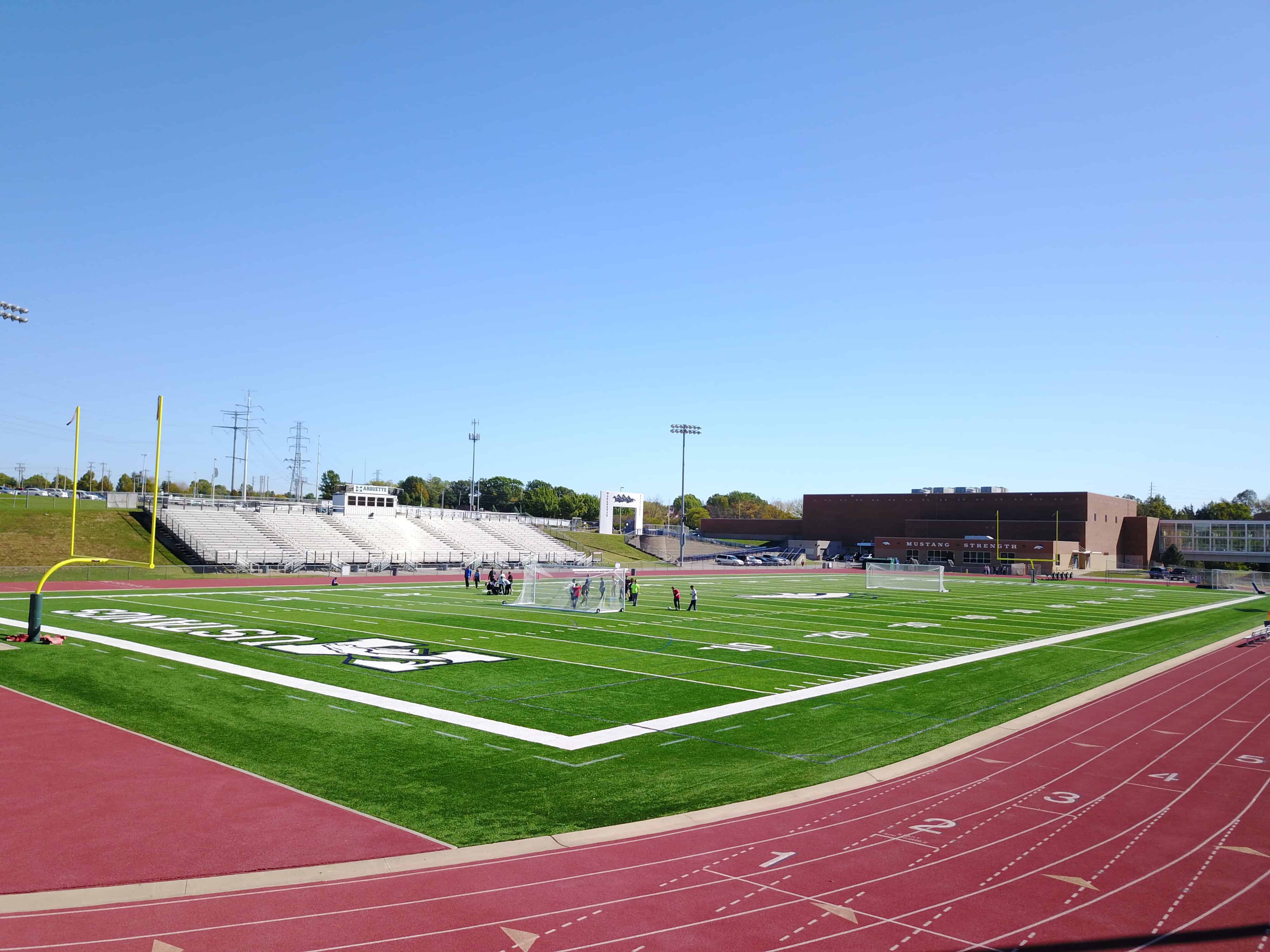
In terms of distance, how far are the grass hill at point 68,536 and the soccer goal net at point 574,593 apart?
2836cm

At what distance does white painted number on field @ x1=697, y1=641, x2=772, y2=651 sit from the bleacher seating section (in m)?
38.1

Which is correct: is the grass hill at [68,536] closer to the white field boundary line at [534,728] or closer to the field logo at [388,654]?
the white field boundary line at [534,728]

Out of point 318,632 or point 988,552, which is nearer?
point 318,632

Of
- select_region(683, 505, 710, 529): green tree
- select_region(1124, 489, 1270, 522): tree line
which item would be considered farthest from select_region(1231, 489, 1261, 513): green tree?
select_region(683, 505, 710, 529): green tree

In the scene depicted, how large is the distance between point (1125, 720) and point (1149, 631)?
1987cm

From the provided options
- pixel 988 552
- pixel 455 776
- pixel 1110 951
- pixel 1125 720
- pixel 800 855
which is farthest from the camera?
pixel 988 552

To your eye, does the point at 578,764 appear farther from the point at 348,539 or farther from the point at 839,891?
the point at 348,539

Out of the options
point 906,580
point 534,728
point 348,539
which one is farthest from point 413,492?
point 534,728

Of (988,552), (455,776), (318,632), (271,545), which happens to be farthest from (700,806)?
(988,552)

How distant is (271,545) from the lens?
200 feet

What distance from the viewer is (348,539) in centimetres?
6825

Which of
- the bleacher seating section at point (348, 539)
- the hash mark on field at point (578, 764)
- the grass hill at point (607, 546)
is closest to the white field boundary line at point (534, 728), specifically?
the hash mark on field at point (578, 764)

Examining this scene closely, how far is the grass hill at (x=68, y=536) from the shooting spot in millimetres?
51312

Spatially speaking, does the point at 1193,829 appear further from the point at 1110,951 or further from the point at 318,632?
the point at 318,632
